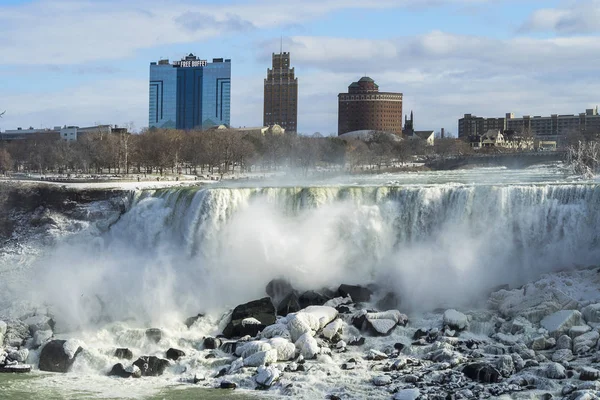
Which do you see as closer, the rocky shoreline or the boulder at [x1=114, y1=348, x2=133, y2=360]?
the rocky shoreline

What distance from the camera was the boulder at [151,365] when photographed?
25.4 meters

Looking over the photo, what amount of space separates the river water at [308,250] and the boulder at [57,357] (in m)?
3.14

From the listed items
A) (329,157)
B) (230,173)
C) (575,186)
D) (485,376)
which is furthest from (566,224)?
(329,157)

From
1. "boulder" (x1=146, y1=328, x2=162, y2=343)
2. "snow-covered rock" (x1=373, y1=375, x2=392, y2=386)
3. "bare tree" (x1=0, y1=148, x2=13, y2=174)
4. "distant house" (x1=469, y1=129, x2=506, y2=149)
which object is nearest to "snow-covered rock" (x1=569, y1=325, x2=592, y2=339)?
"snow-covered rock" (x1=373, y1=375, x2=392, y2=386)

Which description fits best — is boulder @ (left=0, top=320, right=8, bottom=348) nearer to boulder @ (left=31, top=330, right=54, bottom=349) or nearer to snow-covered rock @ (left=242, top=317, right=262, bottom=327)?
boulder @ (left=31, top=330, right=54, bottom=349)

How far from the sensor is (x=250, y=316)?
3017 centimetres

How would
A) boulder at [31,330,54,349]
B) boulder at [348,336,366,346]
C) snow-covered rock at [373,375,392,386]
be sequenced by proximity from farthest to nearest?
boulder at [31,330,54,349] < boulder at [348,336,366,346] < snow-covered rock at [373,375,392,386]

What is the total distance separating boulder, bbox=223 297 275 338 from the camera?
2902 cm

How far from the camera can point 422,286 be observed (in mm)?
33250

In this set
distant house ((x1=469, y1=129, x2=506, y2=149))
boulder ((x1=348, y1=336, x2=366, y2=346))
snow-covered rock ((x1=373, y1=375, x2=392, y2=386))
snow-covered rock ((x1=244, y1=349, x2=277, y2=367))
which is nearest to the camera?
snow-covered rock ((x1=373, y1=375, x2=392, y2=386))

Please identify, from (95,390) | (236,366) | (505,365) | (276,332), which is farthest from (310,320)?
(95,390)

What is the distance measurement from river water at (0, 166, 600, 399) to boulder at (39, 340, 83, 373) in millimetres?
3139

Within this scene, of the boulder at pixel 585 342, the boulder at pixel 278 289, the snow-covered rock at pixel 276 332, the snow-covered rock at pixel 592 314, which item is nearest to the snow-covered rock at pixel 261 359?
the snow-covered rock at pixel 276 332

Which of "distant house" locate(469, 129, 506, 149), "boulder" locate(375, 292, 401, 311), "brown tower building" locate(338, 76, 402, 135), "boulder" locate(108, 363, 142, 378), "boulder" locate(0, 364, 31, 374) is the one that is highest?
"brown tower building" locate(338, 76, 402, 135)
